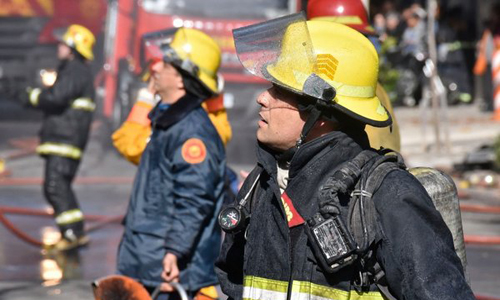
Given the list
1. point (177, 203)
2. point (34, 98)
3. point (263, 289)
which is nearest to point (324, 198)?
point (263, 289)

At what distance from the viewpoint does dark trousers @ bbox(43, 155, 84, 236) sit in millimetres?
8430

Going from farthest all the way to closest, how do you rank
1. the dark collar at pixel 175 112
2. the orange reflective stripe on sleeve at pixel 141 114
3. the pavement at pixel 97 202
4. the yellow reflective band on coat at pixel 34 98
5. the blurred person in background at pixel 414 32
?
1. the blurred person in background at pixel 414 32
2. the yellow reflective band on coat at pixel 34 98
3. the pavement at pixel 97 202
4. the orange reflective stripe on sleeve at pixel 141 114
5. the dark collar at pixel 175 112

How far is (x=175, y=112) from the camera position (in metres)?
4.71

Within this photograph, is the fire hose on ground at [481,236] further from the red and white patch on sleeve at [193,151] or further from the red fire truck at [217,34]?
the red and white patch on sleeve at [193,151]

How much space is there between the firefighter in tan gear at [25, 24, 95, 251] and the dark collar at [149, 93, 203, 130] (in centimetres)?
364

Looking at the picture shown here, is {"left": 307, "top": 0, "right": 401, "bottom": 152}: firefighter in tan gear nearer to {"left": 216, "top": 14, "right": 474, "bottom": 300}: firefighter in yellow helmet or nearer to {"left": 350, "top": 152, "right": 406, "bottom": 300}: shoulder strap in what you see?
{"left": 216, "top": 14, "right": 474, "bottom": 300}: firefighter in yellow helmet

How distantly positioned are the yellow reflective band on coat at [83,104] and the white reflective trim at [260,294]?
5904mm

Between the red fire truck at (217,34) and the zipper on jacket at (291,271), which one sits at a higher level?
the zipper on jacket at (291,271)

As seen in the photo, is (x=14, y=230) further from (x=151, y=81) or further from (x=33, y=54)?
(x=33, y=54)

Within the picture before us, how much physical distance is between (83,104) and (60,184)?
687mm

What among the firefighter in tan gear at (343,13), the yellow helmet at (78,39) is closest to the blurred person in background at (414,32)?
the yellow helmet at (78,39)

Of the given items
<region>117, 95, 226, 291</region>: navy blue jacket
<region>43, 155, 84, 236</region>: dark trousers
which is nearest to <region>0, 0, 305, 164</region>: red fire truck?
<region>43, 155, 84, 236</region>: dark trousers

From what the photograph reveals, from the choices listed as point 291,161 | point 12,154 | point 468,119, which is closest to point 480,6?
point 468,119

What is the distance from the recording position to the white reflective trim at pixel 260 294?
270cm
